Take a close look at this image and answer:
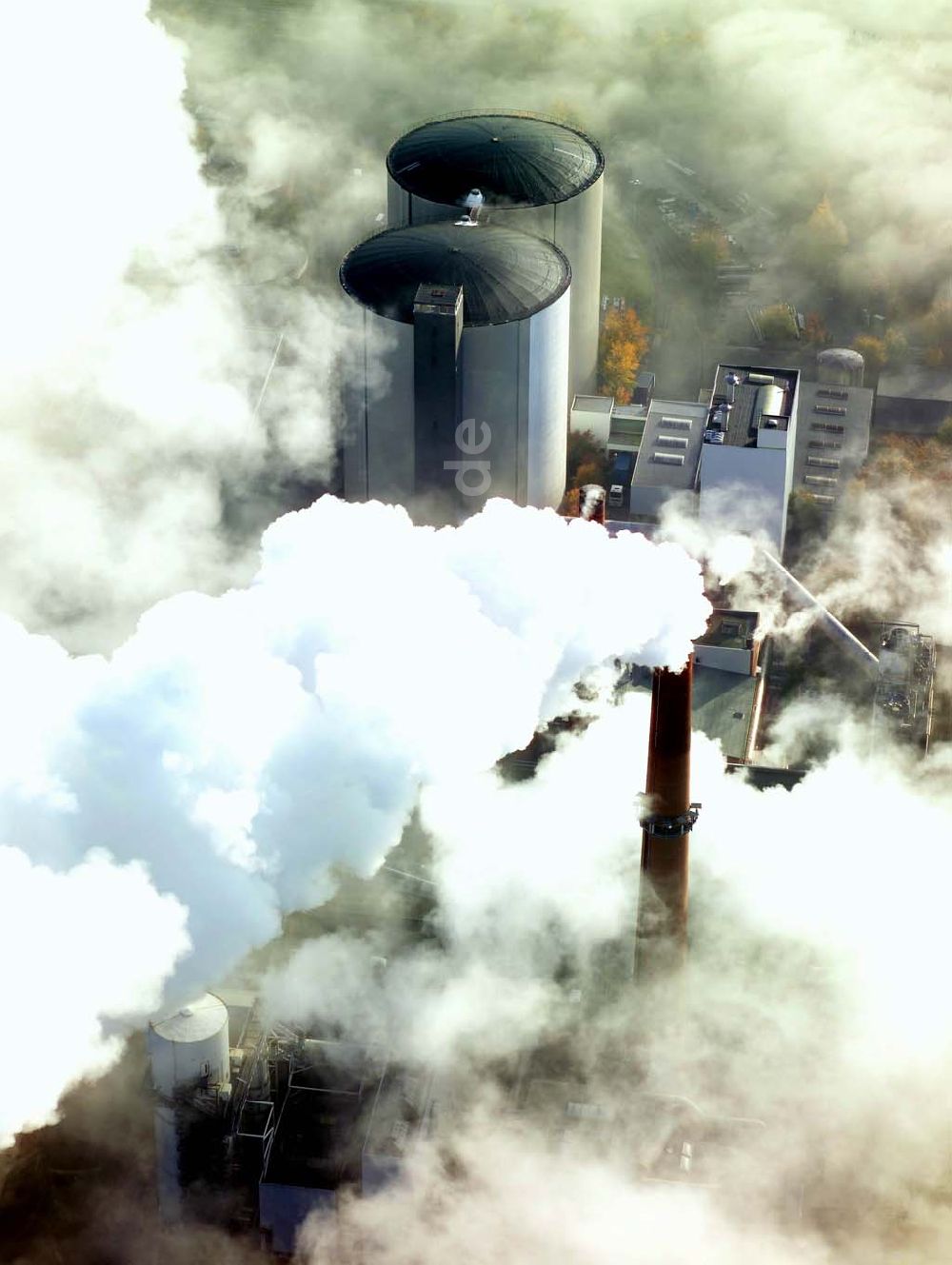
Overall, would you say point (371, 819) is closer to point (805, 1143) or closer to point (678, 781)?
point (678, 781)

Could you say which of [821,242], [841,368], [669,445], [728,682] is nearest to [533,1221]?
[728,682]

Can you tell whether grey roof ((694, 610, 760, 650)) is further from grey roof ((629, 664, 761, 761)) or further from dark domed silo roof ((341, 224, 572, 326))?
dark domed silo roof ((341, 224, 572, 326))

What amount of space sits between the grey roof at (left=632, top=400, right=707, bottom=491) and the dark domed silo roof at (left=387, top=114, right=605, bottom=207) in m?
8.70

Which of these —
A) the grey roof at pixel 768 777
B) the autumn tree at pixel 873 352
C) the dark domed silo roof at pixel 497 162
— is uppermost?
the dark domed silo roof at pixel 497 162

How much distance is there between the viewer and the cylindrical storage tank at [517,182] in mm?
69625

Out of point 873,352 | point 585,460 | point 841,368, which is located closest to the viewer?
point 585,460

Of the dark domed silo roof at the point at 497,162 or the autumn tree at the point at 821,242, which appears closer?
the dark domed silo roof at the point at 497,162

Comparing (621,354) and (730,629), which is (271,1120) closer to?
(730,629)

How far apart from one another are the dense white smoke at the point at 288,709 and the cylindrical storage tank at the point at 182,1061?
13.4 feet

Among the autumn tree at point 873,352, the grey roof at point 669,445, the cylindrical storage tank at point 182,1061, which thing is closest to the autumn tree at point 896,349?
the autumn tree at point 873,352

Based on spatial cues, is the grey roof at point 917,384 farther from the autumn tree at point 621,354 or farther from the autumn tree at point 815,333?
the autumn tree at point 621,354

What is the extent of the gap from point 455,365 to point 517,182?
10776 mm

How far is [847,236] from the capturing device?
89688 millimetres

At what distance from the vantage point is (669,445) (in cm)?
7006
